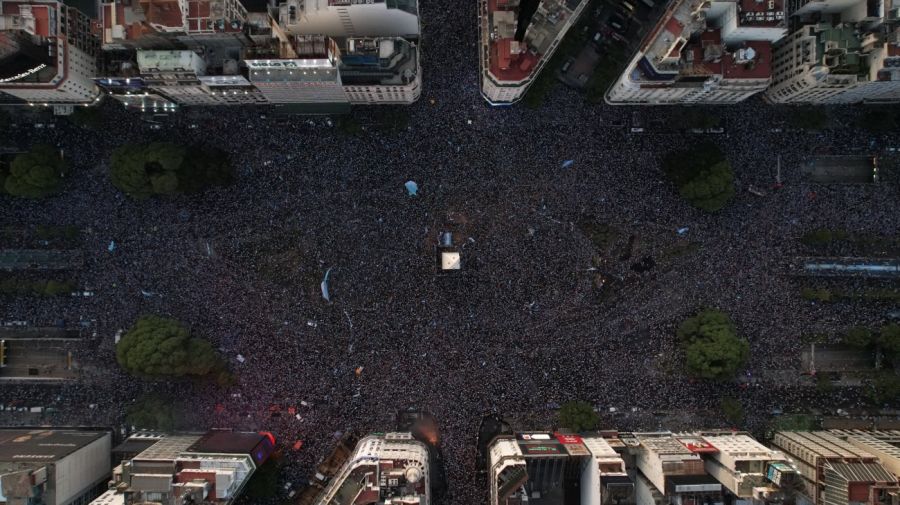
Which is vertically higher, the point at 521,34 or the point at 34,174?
the point at 521,34

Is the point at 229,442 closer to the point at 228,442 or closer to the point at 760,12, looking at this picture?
the point at 228,442

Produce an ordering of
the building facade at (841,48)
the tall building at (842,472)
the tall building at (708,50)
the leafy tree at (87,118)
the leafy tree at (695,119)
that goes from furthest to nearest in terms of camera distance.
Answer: the leafy tree at (695,119)
the leafy tree at (87,118)
the building facade at (841,48)
the tall building at (708,50)
the tall building at (842,472)

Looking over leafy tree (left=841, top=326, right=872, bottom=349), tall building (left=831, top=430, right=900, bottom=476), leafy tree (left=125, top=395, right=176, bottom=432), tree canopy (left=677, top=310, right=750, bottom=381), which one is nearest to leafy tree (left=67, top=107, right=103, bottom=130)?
leafy tree (left=125, top=395, right=176, bottom=432)

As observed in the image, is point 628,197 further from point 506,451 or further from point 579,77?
point 506,451

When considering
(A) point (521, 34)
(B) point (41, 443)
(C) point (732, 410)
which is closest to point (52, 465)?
(B) point (41, 443)

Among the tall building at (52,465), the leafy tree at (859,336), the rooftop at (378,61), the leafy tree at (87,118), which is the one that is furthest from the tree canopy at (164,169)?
the leafy tree at (859,336)

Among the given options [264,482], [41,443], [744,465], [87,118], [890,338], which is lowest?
[264,482]

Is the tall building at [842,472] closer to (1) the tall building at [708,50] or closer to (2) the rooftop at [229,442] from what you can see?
(1) the tall building at [708,50]
